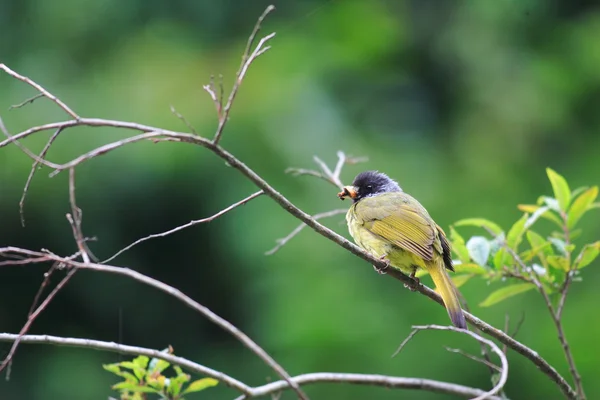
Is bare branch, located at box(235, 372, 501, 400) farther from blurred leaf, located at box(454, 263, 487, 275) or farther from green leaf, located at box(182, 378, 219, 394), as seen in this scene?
blurred leaf, located at box(454, 263, 487, 275)

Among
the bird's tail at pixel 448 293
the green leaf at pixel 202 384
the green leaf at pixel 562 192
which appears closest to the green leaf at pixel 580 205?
the green leaf at pixel 562 192

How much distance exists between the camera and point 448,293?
3.08m

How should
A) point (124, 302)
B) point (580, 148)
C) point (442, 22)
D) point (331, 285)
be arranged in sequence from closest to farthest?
1. point (331, 285)
2. point (580, 148)
3. point (124, 302)
4. point (442, 22)

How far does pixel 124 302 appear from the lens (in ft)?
24.2

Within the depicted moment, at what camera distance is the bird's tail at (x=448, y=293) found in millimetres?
2844

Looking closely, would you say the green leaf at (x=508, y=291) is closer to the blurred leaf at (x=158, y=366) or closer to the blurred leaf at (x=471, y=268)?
the blurred leaf at (x=471, y=268)

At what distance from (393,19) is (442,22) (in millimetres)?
520

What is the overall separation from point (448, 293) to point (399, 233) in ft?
1.81

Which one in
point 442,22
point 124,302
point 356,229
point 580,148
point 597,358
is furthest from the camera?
point 442,22

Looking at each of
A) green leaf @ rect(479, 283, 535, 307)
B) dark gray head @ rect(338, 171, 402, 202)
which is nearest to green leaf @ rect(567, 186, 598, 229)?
green leaf @ rect(479, 283, 535, 307)

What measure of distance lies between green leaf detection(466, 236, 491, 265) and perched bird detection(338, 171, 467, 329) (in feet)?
0.53

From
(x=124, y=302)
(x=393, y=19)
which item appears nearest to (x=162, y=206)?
(x=124, y=302)

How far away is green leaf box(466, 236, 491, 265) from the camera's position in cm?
298

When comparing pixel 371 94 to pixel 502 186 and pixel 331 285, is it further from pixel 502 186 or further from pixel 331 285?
pixel 331 285
